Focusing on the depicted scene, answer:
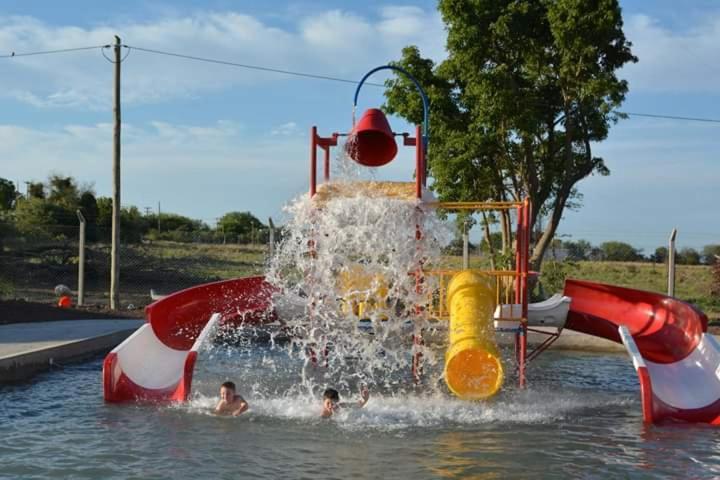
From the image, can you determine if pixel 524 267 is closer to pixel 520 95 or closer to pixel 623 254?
pixel 520 95

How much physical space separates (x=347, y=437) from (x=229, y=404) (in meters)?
1.50

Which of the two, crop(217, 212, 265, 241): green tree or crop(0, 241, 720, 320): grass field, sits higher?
crop(217, 212, 265, 241): green tree

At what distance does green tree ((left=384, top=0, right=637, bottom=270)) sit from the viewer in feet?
49.0

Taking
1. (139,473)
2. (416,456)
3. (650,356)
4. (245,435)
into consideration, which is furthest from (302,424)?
(650,356)

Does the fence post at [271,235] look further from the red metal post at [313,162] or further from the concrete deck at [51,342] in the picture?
the red metal post at [313,162]

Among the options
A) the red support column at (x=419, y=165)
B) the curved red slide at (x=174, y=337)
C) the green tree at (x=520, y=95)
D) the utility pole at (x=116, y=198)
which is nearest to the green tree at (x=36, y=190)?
the utility pole at (x=116, y=198)

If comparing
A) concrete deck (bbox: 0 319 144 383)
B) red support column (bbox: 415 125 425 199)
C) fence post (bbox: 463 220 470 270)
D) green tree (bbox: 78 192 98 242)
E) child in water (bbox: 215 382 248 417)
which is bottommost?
child in water (bbox: 215 382 248 417)

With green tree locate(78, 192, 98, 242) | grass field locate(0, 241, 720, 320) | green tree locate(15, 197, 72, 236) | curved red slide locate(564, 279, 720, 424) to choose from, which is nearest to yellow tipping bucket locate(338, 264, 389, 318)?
curved red slide locate(564, 279, 720, 424)

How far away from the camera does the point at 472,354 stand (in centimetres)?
780

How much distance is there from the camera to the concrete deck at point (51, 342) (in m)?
9.50

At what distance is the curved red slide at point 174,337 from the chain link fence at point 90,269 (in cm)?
694

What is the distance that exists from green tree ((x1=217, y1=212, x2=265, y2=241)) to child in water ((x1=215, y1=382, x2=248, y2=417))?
23.7 meters

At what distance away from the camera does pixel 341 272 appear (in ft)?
29.6

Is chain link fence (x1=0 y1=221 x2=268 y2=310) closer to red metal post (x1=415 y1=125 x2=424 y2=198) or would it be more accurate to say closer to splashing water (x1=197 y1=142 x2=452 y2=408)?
splashing water (x1=197 y1=142 x2=452 y2=408)
